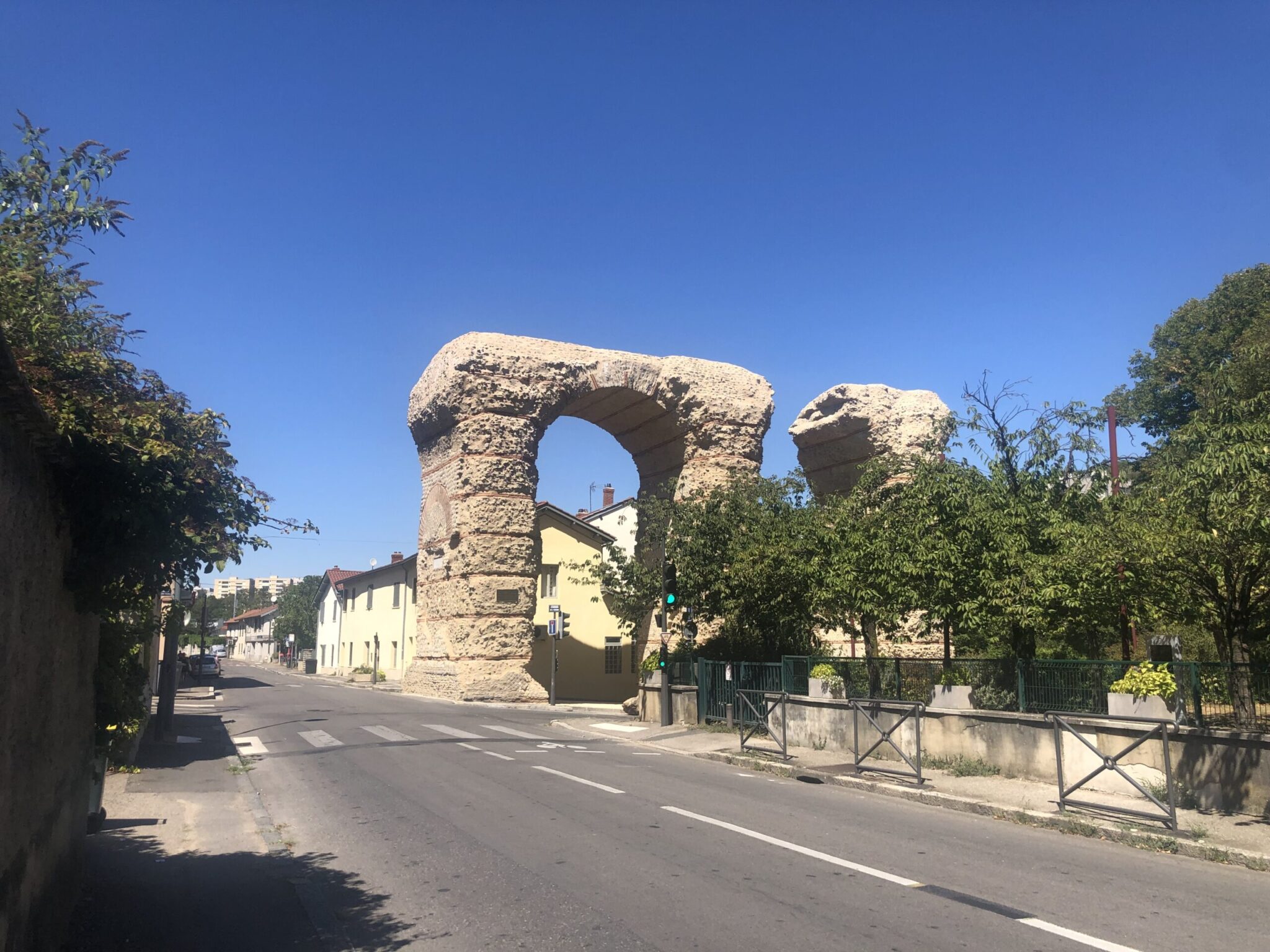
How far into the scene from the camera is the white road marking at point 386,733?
18.1m

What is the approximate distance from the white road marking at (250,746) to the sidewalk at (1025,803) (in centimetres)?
756

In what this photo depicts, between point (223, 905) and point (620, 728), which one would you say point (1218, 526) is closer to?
point (223, 905)

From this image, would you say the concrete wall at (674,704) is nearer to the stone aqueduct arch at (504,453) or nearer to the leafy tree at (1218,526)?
the stone aqueduct arch at (504,453)

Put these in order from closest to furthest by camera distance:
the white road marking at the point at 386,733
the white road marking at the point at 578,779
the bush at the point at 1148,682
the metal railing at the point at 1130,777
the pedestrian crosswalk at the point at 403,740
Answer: the metal railing at the point at 1130,777 < the bush at the point at 1148,682 < the white road marking at the point at 578,779 < the pedestrian crosswalk at the point at 403,740 < the white road marking at the point at 386,733

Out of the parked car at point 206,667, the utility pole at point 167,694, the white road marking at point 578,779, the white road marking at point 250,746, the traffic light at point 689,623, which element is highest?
the traffic light at point 689,623

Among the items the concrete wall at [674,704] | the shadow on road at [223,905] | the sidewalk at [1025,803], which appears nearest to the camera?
the shadow on road at [223,905]

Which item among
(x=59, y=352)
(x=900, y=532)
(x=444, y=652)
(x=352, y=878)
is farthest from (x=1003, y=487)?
(x=444, y=652)

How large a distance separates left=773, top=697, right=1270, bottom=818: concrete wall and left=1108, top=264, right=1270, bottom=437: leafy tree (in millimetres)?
23077

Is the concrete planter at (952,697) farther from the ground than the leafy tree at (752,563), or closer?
closer

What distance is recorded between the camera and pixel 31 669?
454 cm

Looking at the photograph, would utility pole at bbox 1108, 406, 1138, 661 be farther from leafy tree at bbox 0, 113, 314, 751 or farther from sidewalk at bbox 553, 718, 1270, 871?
leafy tree at bbox 0, 113, 314, 751

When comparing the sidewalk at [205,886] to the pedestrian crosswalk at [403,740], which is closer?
the sidewalk at [205,886]

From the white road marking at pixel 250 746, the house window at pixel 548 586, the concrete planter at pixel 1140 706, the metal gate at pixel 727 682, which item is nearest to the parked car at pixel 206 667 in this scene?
the house window at pixel 548 586

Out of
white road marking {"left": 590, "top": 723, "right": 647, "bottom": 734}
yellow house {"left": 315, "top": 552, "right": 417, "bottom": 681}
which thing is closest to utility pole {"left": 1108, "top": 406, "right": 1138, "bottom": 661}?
white road marking {"left": 590, "top": 723, "right": 647, "bottom": 734}
